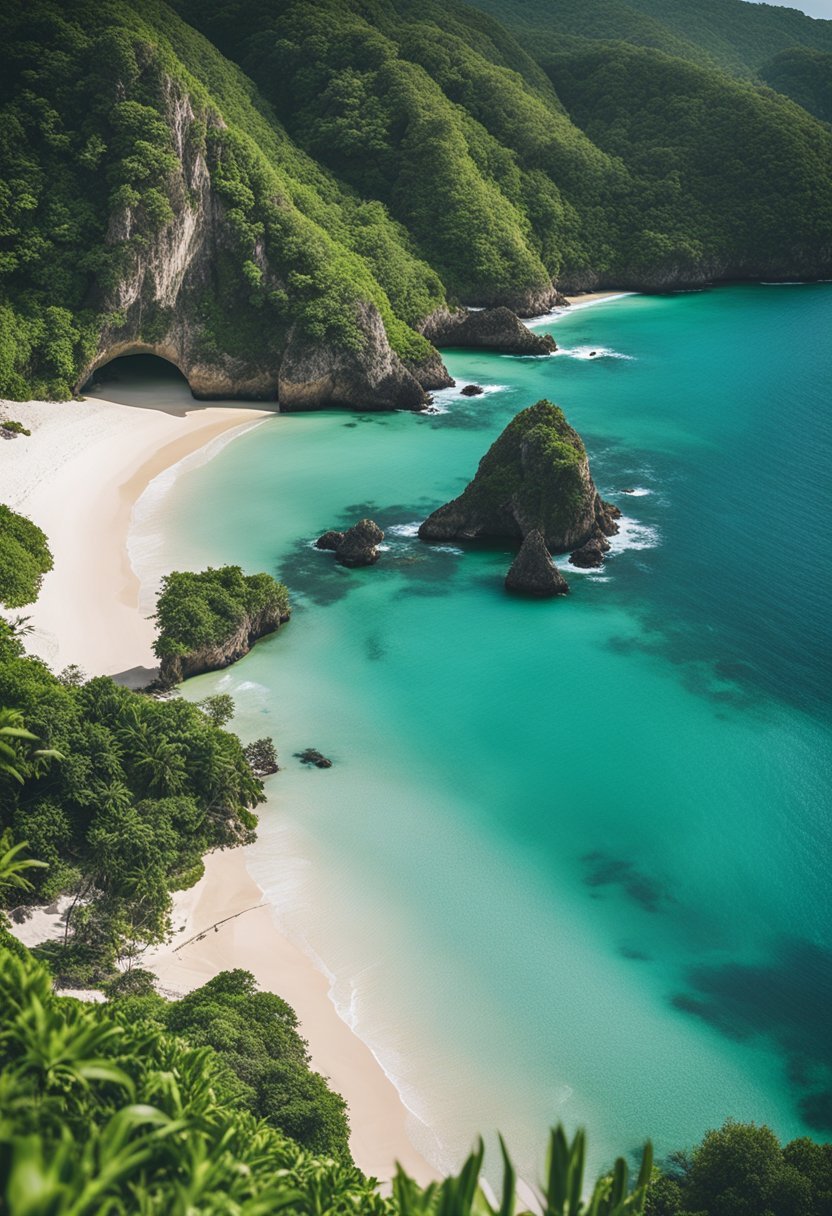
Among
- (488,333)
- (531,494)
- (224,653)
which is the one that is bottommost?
(224,653)

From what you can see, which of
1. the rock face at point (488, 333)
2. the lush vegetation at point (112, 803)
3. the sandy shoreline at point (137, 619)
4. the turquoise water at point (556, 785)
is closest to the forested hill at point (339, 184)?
the rock face at point (488, 333)

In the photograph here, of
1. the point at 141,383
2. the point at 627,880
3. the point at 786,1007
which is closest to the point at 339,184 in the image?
the point at 141,383

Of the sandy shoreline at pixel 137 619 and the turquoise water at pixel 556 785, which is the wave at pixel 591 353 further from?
the sandy shoreline at pixel 137 619

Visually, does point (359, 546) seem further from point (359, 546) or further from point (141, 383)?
point (141, 383)

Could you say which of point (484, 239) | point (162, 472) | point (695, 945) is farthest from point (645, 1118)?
point (484, 239)

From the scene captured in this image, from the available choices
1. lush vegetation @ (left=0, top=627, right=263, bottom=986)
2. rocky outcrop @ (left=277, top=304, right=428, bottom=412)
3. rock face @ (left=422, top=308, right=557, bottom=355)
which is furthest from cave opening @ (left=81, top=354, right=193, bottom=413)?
lush vegetation @ (left=0, top=627, right=263, bottom=986)

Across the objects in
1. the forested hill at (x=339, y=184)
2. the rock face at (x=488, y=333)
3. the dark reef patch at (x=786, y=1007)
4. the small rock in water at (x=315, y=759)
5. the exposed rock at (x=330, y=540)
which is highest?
the forested hill at (x=339, y=184)
